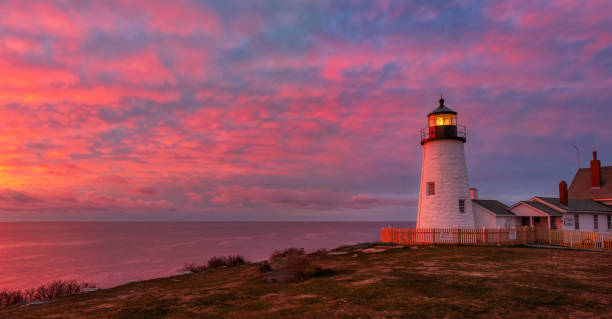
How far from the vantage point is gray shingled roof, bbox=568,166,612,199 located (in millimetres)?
36306

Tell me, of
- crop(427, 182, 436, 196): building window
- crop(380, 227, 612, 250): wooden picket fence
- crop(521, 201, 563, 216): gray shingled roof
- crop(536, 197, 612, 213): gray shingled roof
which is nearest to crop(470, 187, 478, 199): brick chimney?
crop(521, 201, 563, 216): gray shingled roof

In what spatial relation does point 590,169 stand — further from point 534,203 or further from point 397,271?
point 397,271

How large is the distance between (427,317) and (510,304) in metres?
2.85

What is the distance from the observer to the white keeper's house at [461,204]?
2889 centimetres

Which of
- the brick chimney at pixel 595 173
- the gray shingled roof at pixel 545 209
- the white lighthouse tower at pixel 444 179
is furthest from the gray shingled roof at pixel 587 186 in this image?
the white lighthouse tower at pixel 444 179

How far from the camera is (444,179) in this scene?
95.6ft

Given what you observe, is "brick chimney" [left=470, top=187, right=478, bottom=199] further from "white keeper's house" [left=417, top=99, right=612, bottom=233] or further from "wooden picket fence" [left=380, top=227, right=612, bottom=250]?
"wooden picket fence" [left=380, top=227, right=612, bottom=250]

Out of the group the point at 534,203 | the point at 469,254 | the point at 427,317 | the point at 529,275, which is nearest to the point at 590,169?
the point at 534,203

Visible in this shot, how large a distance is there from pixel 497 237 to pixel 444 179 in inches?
223

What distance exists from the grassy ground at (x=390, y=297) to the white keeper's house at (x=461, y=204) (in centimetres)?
1222

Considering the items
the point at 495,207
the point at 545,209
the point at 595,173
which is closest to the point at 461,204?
the point at 495,207

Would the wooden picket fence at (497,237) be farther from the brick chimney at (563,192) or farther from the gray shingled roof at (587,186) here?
the gray shingled roof at (587,186)

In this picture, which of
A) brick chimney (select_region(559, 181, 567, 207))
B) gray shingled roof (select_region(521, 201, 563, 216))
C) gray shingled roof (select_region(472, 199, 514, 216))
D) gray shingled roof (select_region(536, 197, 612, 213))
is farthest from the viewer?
brick chimney (select_region(559, 181, 567, 207))

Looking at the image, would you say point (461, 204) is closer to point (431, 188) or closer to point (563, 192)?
point (431, 188)
